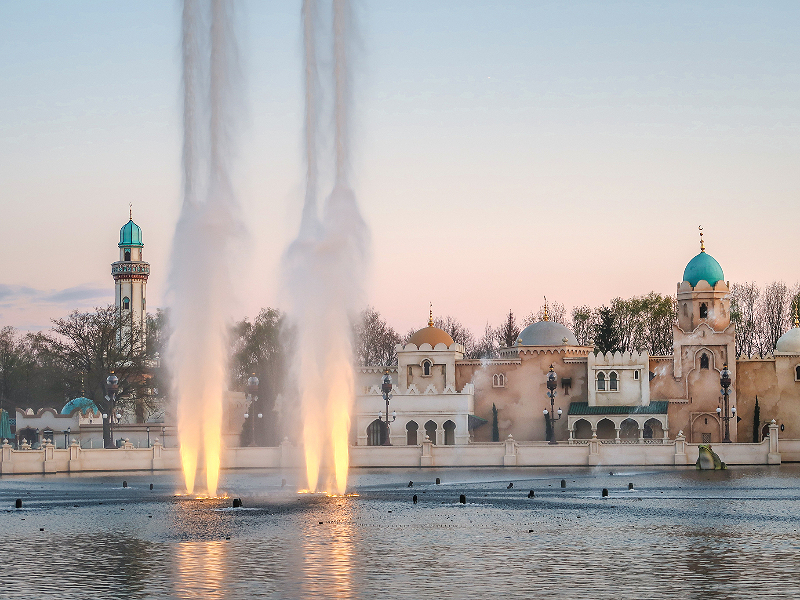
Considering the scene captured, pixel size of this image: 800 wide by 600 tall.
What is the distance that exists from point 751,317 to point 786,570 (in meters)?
73.9

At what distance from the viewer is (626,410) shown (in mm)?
67750

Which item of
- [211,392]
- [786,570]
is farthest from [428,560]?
[211,392]

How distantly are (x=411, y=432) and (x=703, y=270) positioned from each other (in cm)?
2065

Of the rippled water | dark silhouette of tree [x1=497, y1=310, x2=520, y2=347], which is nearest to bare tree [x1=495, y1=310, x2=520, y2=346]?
dark silhouette of tree [x1=497, y1=310, x2=520, y2=347]

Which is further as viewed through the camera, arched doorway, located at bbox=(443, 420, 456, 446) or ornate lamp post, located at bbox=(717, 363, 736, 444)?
arched doorway, located at bbox=(443, 420, 456, 446)

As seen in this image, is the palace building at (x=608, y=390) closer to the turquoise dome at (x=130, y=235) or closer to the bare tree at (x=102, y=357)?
the bare tree at (x=102, y=357)

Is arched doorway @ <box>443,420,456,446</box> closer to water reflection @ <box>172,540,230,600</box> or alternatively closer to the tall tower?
the tall tower

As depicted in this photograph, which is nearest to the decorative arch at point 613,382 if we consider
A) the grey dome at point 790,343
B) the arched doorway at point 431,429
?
the grey dome at point 790,343

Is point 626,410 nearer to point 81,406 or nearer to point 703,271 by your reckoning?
point 703,271

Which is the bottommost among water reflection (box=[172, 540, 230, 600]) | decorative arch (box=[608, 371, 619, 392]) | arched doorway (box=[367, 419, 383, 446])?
water reflection (box=[172, 540, 230, 600])

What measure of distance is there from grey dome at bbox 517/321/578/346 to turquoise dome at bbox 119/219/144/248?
46.1 meters

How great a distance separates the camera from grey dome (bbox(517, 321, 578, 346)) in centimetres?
7094

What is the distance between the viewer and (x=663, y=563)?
18.1 meters

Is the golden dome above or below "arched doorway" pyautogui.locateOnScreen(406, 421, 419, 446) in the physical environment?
above
